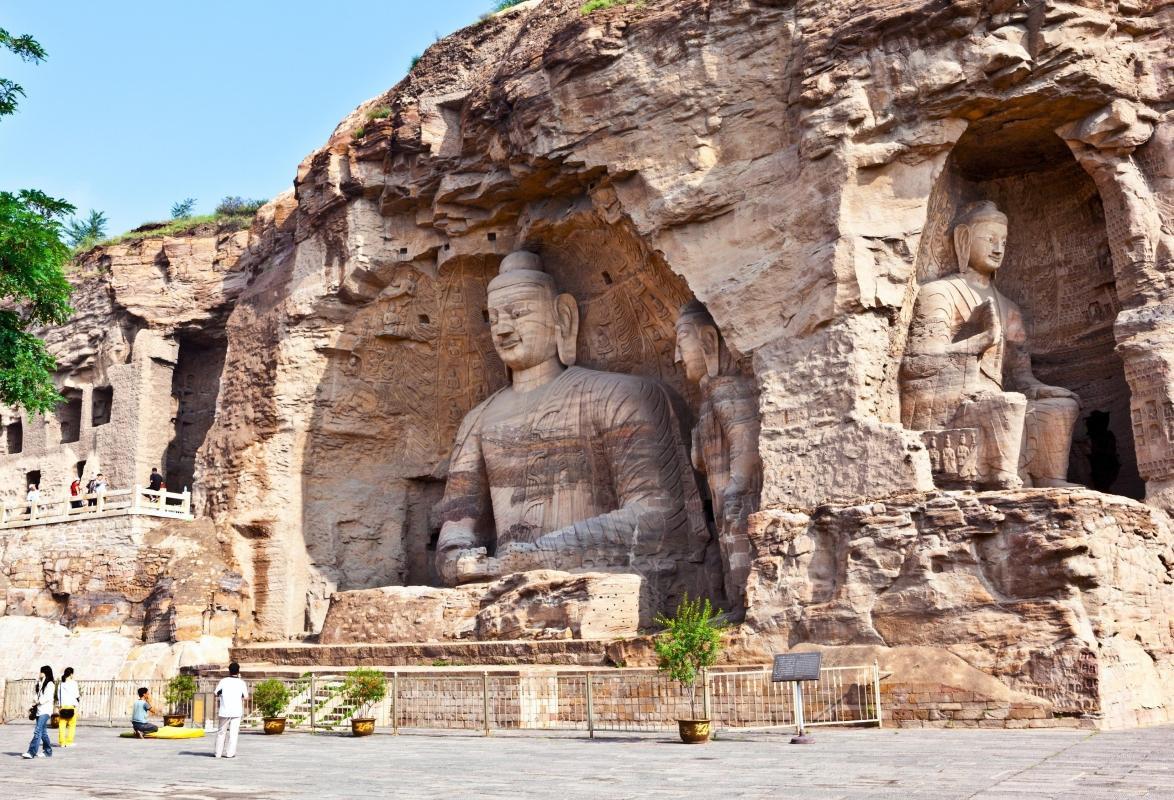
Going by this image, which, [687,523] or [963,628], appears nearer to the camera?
[963,628]

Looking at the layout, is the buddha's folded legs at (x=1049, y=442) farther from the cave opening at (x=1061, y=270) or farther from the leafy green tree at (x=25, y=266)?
the leafy green tree at (x=25, y=266)

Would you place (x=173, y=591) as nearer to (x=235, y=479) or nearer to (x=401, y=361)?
(x=235, y=479)

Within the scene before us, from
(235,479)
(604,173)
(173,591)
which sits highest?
(604,173)

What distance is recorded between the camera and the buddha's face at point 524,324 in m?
18.1

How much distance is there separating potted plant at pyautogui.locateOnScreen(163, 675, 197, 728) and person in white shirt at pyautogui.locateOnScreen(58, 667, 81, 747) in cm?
166

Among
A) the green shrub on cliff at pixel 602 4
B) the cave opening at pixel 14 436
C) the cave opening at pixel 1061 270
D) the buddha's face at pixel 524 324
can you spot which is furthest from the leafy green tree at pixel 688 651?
the cave opening at pixel 14 436

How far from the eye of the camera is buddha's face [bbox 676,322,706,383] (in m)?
15.4

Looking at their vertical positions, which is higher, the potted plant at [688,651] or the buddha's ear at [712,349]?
the buddha's ear at [712,349]

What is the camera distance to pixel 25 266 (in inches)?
415

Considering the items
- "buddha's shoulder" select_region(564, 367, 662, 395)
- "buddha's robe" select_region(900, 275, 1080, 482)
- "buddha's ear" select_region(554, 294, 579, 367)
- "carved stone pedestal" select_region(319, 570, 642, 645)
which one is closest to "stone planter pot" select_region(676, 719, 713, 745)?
"carved stone pedestal" select_region(319, 570, 642, 645)

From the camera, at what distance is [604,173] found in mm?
16203

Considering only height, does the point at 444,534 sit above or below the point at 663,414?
below

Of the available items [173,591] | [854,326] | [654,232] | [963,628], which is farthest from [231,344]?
[963,628]

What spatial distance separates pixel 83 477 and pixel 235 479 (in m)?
6.71
